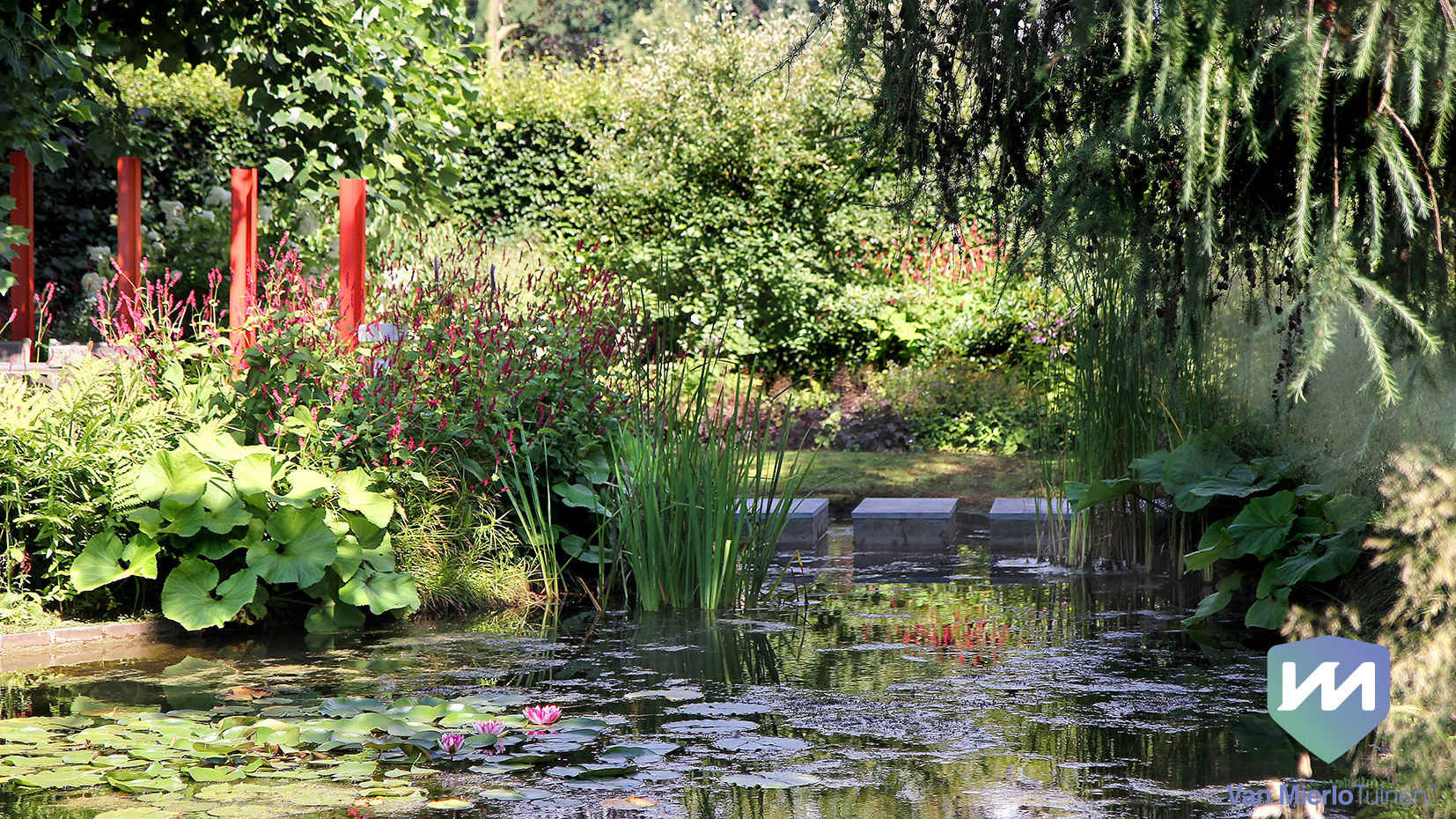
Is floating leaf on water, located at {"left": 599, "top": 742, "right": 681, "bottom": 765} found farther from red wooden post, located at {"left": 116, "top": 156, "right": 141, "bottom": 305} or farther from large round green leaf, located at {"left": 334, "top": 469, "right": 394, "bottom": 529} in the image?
red wooden post, located at {"left": 116, "top": 156, "right": 141, "bottom": 305}

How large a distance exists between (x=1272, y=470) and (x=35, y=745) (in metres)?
4.37

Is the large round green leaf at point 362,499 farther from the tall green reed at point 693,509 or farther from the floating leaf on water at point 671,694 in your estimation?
the floating leaf on water at point 671,694

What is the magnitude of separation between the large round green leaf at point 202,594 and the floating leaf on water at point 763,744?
2.12 m

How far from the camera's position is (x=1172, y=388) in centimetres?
547

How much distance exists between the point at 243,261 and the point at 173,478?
65.3 inches

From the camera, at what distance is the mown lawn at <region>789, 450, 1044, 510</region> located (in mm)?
8312

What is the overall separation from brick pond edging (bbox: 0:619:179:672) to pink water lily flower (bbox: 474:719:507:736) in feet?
6.05

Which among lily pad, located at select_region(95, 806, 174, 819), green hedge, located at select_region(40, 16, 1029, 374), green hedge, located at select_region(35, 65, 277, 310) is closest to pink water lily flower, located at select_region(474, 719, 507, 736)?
lily pad, located at select_region(95, 806, 174, 819)

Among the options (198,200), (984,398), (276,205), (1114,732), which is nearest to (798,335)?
(984,398)

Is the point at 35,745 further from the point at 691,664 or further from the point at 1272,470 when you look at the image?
the point at 1272,470

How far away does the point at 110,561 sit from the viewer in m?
4.51

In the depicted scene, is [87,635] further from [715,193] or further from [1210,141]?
[715,193]

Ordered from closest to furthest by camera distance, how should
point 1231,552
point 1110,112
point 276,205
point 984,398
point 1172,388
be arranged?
1. point 1110,112
2. point 1231,552
3. point 1172,388
4. point 276,205
5. point 984,398

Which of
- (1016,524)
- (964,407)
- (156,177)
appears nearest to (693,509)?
(1016,524)
